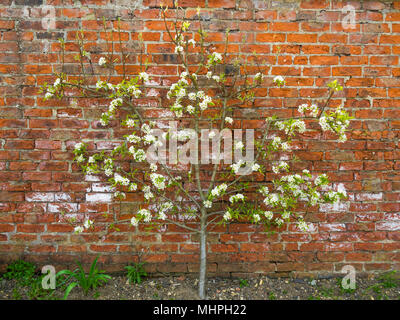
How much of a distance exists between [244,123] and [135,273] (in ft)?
5.04

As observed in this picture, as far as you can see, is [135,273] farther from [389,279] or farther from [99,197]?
[389,279]

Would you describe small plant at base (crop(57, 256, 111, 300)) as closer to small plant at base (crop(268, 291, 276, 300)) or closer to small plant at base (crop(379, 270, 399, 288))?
small plant at base (crop(268, 291, 276, 300))

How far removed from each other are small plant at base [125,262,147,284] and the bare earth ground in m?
0.04

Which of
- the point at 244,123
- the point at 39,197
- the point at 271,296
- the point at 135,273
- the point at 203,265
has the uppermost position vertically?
the point at 244,123

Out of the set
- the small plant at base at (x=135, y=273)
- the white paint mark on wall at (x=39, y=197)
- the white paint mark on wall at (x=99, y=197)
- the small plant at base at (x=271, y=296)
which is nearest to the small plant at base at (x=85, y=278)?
the small plant at base at (x=135, y=273)

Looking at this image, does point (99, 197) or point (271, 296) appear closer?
point (271, 296)

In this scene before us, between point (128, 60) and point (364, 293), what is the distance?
2.69m

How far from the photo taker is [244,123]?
2.50 m

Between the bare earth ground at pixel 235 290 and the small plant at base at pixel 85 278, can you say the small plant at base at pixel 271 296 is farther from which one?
the small plant at base at pixel 85 278

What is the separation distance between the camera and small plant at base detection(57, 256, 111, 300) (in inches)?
89.8

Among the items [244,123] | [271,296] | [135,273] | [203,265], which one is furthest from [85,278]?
[244,123]

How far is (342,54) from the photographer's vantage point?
97.9 inches

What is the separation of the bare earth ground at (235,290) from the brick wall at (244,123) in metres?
0.11
